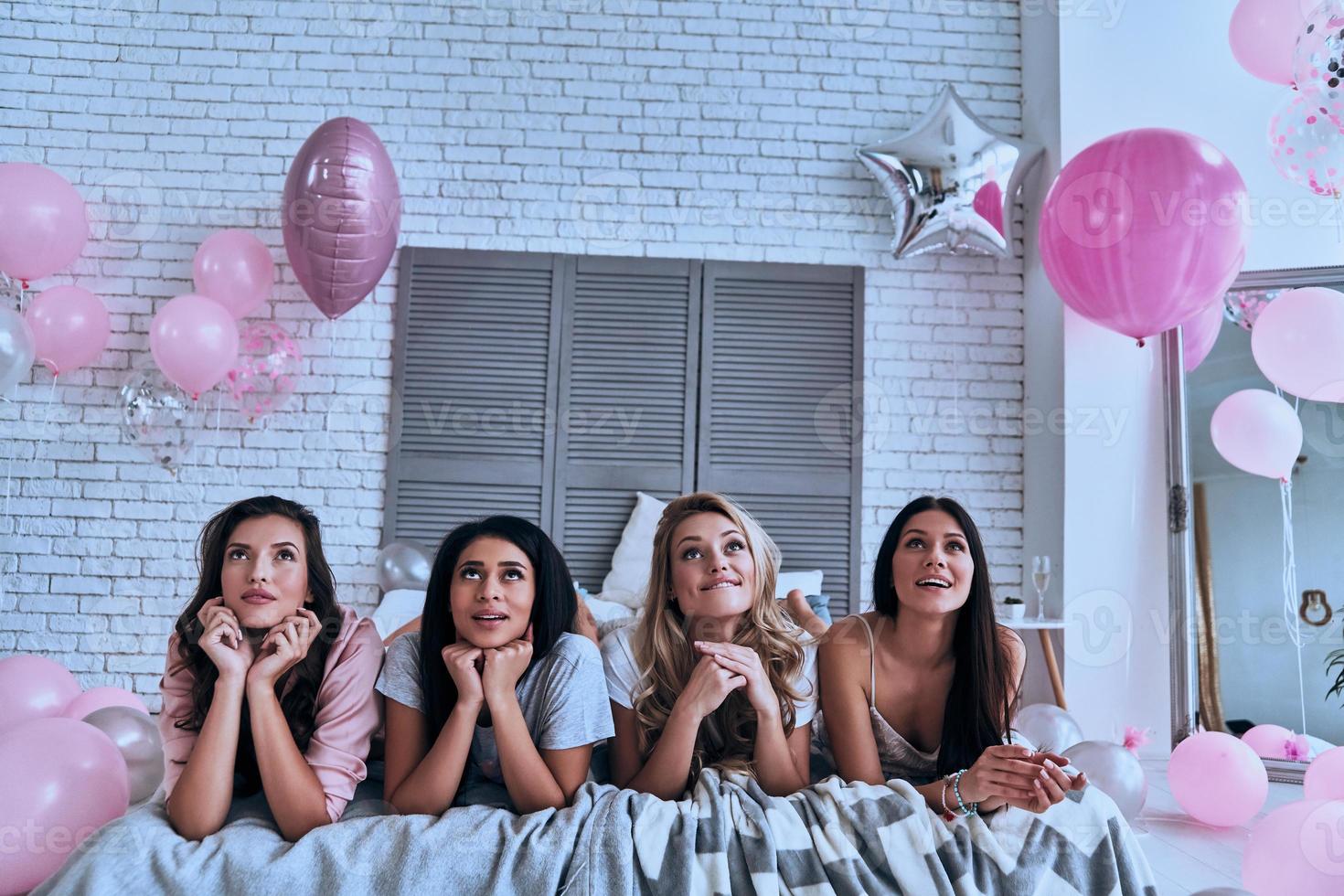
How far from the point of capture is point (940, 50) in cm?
438

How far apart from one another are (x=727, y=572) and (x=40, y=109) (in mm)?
3938

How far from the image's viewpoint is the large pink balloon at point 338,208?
3.58 m

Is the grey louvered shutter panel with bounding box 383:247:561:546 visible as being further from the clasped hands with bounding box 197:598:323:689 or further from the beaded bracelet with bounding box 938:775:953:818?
the beaded bracelet with bounding box 938:775:953:818

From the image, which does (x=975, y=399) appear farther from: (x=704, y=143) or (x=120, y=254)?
(x=120, y=254)

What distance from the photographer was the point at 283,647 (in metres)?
1.59

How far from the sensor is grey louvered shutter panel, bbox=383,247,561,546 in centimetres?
414

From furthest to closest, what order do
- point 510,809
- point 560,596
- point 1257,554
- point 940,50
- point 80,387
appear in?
point 940,50 → point 80,387 → point 1257,554 → point 560,596 → point 510,809

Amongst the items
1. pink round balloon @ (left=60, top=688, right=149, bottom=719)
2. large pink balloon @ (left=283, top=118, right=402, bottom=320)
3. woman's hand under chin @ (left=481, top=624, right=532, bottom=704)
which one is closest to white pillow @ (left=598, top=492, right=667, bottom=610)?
large pink balloon @ (left=283, top=118, right=402, bottom=320)

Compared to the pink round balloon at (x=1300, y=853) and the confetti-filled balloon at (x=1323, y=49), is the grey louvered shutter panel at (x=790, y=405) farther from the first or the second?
the pink round balloon at (x=1300, y=853)

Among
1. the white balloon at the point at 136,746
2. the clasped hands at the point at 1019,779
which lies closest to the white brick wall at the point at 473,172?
the white balloon at the point at 136,746

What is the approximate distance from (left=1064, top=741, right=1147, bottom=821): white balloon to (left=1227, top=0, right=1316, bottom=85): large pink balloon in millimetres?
2087

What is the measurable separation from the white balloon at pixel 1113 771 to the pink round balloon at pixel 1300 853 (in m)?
0.48

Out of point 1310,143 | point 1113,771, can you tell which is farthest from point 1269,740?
point 1310,143

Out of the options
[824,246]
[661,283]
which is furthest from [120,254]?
[824,246]
